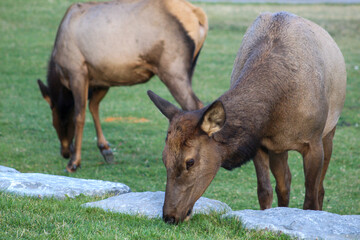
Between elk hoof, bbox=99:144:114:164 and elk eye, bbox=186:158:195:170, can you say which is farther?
elk hoof, bbox=99:144:114:164

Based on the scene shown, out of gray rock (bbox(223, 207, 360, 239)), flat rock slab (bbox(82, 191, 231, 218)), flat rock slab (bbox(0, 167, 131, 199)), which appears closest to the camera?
gray rock (bbox(223, 207, 360, 239))

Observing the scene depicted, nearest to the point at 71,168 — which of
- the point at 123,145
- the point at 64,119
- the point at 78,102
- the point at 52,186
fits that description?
the point at 78,102

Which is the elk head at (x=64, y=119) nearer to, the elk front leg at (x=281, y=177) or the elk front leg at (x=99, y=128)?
the elk front leg at (x=99, y=128)

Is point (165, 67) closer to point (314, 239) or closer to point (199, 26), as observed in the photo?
point (199, 26)

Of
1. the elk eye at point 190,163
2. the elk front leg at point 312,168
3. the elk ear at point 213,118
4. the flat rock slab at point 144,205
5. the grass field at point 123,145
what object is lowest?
the grass field at point 123,145

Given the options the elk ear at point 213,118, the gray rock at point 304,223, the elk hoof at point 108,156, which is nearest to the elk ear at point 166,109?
the elk ear at point 213,118

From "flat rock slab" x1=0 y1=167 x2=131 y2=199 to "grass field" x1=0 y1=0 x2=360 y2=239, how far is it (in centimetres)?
23

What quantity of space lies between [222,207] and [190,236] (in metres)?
0.93

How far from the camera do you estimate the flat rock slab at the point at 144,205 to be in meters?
5.09

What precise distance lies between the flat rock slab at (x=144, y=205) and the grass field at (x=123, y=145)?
0.15m

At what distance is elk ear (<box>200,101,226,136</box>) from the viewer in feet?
14.8

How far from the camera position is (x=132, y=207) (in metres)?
5.19

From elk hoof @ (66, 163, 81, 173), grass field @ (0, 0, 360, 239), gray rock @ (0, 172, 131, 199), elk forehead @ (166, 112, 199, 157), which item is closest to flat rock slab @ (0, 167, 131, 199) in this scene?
gray rock @ (0, 172, 131, 199)

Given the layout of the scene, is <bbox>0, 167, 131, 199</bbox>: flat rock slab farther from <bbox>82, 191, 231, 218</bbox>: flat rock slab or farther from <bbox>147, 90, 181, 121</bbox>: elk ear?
<bbox>147, 90, 181, 121</bbox>: elk ear
